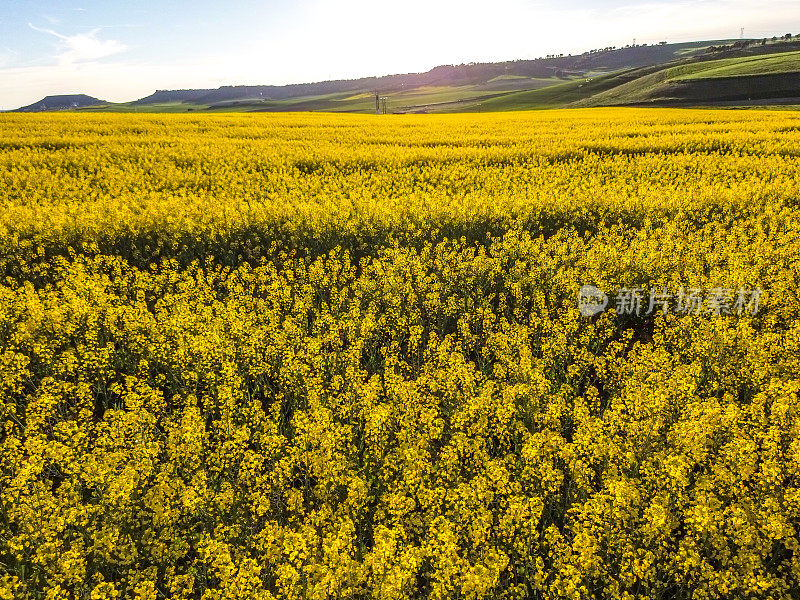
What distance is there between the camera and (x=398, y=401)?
5234mm

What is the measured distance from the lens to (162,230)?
10.6 metres

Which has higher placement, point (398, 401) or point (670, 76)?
point (670, 76)

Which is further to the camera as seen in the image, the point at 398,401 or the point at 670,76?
the point at 670,76

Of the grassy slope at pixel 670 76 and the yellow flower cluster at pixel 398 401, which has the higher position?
the grassy slope at pixel 670 76

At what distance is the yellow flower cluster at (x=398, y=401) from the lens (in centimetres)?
360

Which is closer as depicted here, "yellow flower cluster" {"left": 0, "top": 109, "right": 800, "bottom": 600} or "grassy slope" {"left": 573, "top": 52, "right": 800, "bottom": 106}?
"yellow flower cluster" {"left": 0, "top": 109, "right": 800, "bottom": 600}

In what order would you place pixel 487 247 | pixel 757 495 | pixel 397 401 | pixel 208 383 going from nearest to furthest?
pixel 757 495, pixel 397 401, pixel 208 383, pixel 487 247

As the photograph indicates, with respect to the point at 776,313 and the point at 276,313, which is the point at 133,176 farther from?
the point at 776,313

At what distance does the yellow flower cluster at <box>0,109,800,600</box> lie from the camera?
3600 millimetres

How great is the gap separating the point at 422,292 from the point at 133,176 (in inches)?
524

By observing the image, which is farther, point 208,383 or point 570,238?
point 570,238

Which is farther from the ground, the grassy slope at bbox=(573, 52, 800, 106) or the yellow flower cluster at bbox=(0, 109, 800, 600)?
the grassy slope at bbox=(573, 52, 800, 106)

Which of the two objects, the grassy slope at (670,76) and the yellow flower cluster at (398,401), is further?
the grassy slope at (670,76)

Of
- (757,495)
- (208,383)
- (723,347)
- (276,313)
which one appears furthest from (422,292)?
(757,495)
